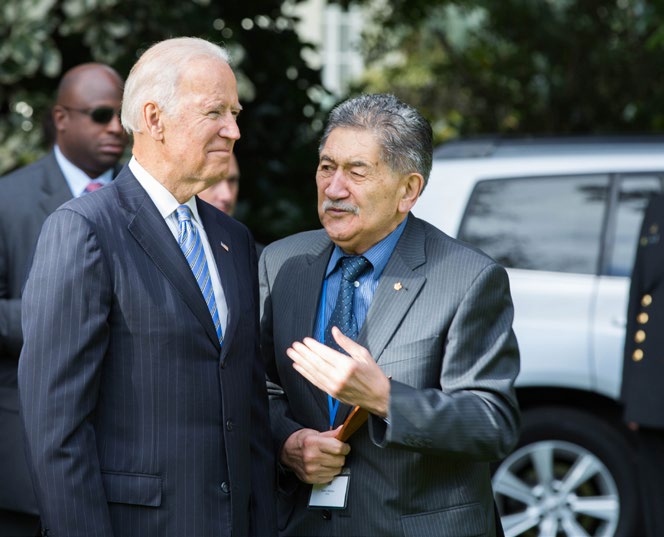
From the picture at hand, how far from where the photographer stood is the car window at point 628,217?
5.78 metres

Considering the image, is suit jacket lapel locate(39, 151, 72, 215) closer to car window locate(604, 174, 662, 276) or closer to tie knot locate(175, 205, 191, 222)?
tie knot locate(175, 205, 191, 222)

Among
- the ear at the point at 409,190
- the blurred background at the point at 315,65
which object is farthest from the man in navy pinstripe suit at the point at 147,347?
the blurred background at the point at 315,65

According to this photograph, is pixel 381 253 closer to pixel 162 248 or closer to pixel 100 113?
pixel 162 248

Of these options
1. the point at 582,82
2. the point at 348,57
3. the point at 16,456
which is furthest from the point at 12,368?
the point at 348,57

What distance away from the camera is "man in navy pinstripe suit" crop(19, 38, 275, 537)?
2.62 m

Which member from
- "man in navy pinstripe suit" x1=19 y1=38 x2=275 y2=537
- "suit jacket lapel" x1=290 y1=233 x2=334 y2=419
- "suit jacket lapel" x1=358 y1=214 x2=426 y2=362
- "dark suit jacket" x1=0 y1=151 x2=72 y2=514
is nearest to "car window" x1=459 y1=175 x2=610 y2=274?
"dark suit jacket" x1=0 y1=151 x2=72 y2=514

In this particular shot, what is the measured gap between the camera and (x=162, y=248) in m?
2.81

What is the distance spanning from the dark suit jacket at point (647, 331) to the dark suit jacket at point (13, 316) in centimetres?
264

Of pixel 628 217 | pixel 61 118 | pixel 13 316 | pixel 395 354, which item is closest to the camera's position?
pixel 395 354

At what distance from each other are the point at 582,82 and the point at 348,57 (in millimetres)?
12414

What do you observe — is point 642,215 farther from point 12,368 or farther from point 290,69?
point 12,368

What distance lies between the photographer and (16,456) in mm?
4121

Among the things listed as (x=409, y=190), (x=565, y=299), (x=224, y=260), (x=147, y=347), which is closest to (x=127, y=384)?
(x=147, y=347)

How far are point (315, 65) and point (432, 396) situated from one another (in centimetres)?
453
